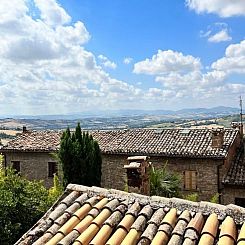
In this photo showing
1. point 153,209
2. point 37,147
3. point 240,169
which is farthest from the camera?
point 37,147

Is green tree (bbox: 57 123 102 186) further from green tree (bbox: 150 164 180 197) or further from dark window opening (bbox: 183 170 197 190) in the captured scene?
dark window opening (bbox: 183 170 197 190)

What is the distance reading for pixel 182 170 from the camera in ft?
73.5

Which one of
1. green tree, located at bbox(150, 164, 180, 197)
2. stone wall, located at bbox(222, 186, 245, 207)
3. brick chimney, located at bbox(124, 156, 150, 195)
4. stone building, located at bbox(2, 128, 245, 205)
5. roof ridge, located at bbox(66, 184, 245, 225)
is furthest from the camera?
stone building, located at bbox(2, 128, 245, 205)

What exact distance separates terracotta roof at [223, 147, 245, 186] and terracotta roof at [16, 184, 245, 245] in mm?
15971

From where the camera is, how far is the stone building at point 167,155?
21297mm

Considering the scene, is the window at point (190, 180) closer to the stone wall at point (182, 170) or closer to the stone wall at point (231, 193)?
the stone wall at point (182, 170)

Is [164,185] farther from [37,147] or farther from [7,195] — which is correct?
[37,147]

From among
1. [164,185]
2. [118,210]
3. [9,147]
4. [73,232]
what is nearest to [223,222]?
[118,210]

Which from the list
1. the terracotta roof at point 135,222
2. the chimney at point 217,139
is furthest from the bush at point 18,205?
the chimney at point 217,139

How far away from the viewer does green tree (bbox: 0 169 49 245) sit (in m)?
13.0

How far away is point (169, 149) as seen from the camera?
2319 cm

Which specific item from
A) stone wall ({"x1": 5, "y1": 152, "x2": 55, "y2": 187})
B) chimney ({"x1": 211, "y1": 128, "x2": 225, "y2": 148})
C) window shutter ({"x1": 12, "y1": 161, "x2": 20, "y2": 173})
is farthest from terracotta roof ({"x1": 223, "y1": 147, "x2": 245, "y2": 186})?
window shutter ({"x1": 12, "y1": 161, "x2": 20, "y2": 173})

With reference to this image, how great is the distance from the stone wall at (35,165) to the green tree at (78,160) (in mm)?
6528

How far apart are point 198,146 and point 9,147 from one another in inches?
623
